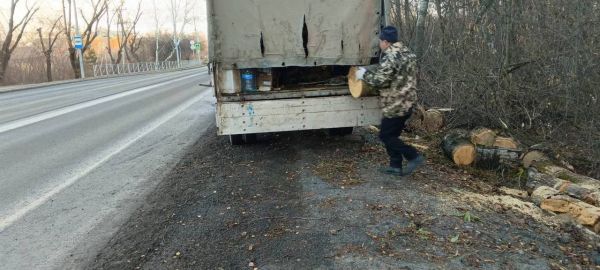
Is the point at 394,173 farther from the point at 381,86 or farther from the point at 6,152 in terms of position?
→ the point at 6,152

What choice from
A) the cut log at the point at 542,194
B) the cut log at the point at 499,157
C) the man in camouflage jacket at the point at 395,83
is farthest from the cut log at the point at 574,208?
the cut log at the point at 499,157

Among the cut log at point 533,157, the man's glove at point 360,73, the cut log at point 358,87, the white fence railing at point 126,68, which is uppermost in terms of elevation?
the white fence railing at point 126,68

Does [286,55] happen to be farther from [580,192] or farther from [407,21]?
[407,21]

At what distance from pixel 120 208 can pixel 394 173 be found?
3042 mm

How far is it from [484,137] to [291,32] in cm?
297

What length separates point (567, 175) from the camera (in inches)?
208

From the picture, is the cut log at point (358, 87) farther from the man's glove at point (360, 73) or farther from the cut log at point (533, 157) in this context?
the cut log at point (533, 157)

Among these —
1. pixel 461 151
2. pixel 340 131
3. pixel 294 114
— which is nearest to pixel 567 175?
Answer: pixel 461 151

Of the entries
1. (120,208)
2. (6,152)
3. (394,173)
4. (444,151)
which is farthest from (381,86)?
(6,152)

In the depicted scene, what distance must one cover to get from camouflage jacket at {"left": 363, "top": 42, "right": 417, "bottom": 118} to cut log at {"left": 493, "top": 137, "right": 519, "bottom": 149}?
1714 mm

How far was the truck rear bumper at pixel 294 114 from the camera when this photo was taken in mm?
6230

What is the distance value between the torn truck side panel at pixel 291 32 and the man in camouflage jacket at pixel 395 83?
1250 millimetres

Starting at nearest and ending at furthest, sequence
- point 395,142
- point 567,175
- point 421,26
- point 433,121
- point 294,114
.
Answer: point 567,175
point 395,142
point 294,114
point 433,121
point 421,26

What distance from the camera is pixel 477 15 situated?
802 cm
